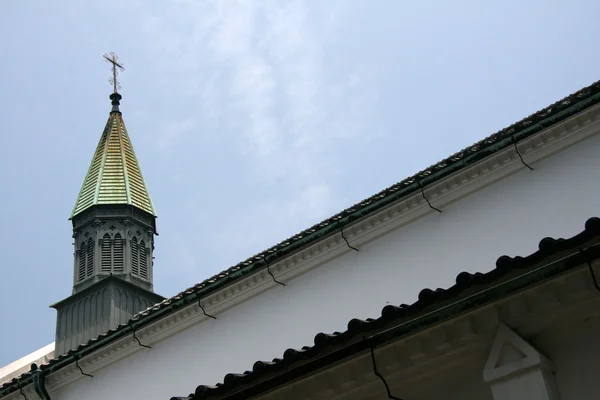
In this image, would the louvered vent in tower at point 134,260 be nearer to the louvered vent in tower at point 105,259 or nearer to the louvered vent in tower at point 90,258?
the louvered vent in tower at point 105,259

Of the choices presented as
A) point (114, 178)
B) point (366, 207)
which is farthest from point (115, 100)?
point (366, 207)

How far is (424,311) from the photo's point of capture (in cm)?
784

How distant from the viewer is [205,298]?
55.1ft

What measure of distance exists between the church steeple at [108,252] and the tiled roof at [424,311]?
14.7m

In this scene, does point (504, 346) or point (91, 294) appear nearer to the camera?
point (504, 346)

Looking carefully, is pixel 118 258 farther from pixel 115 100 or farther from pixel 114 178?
pixel 115 100

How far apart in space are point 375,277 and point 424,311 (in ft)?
23.6

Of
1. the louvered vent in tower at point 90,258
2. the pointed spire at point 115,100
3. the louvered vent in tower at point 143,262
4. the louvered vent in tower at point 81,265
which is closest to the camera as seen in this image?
the louvered vent in tower at point 90,258

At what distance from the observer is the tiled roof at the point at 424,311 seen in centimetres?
720

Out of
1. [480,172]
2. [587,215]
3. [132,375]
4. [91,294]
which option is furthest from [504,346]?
[91,294]

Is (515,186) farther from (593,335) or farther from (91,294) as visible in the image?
(91,294)

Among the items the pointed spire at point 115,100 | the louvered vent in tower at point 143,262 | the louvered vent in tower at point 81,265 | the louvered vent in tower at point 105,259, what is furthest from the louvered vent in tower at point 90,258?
the pointed spire at point 115,100

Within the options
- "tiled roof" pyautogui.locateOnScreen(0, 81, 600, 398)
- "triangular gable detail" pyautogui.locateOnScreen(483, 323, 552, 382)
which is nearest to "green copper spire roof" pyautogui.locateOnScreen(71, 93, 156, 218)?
"tiled roof" pyautogui.locateOnScreen(0, 81, 600, 398)

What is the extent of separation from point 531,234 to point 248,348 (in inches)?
216
